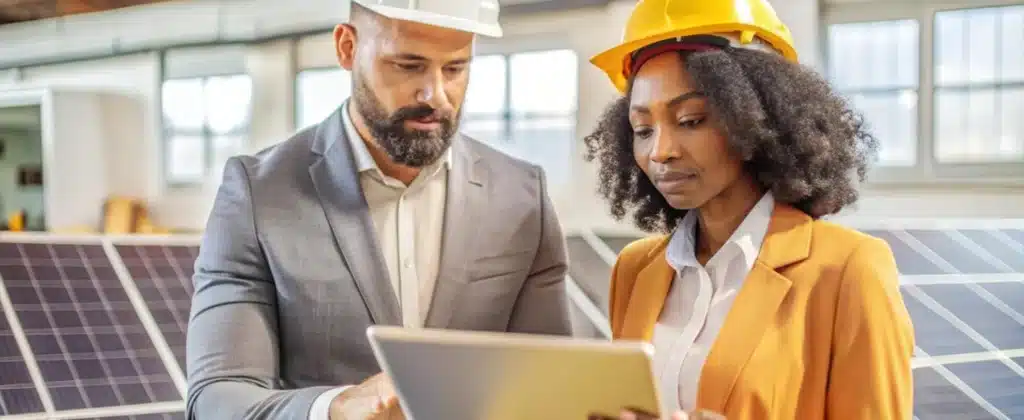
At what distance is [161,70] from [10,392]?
2.90 feet

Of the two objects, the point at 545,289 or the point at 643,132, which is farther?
the point at 545,289

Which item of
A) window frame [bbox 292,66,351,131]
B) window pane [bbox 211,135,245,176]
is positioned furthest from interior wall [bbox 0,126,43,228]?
window frame [bbox 292,66,351,131]

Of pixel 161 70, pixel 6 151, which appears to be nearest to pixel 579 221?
pixel 161 70

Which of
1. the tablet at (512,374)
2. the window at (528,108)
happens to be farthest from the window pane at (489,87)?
the tablet at (512,374)

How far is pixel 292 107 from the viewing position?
2.40m

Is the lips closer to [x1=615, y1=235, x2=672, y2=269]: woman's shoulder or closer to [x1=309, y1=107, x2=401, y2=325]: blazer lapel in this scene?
[x1=615, y1=235, x2=672, y2=269]: woman's shoulder

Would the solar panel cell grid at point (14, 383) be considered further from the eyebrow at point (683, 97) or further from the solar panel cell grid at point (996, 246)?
the solar panel cell grid at point (996, 246)

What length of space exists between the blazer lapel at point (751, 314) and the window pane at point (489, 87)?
4.23ft

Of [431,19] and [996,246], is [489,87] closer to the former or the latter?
[431,19]

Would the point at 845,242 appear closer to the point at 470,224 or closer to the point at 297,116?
the point at 470,224

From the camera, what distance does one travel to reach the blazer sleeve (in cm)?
125

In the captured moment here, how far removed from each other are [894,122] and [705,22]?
3.90ft

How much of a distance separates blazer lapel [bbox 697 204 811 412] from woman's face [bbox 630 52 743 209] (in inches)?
5.3

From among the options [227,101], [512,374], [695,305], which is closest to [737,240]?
[695,305]
